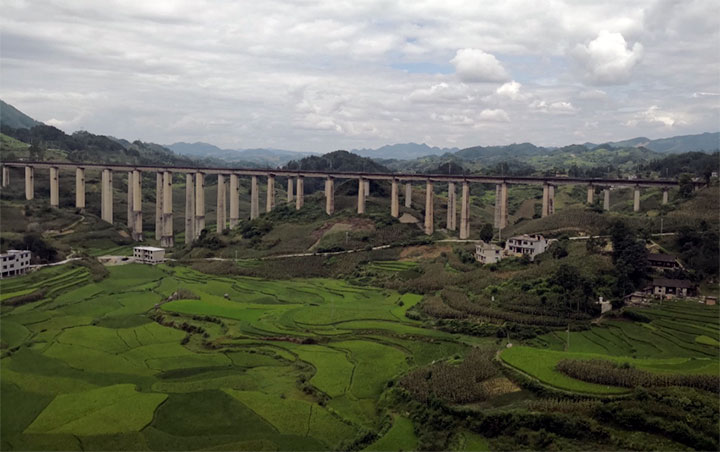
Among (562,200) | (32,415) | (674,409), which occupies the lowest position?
(32,415)

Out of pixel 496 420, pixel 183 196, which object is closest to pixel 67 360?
pixel 496 420

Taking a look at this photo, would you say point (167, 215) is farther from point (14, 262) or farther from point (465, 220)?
point (465, 220)

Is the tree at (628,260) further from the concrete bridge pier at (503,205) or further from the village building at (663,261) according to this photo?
the concrete bridge pier at (503,205)

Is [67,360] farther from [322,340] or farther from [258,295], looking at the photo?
[258,295]

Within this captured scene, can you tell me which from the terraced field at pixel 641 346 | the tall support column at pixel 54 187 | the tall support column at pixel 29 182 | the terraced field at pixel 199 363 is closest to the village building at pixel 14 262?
the terraced field at pixel 199 363

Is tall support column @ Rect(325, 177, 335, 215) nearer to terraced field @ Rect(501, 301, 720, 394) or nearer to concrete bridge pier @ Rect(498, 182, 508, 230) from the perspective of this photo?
concrete bridge pier @ Rect(498, 182, 508, 230)

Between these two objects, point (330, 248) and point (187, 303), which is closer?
point (187, 303)

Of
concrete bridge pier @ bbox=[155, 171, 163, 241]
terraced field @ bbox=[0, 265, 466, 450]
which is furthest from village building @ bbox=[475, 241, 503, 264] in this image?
concrete bridge pier @ bbox=[155, 171, 163, 241]
